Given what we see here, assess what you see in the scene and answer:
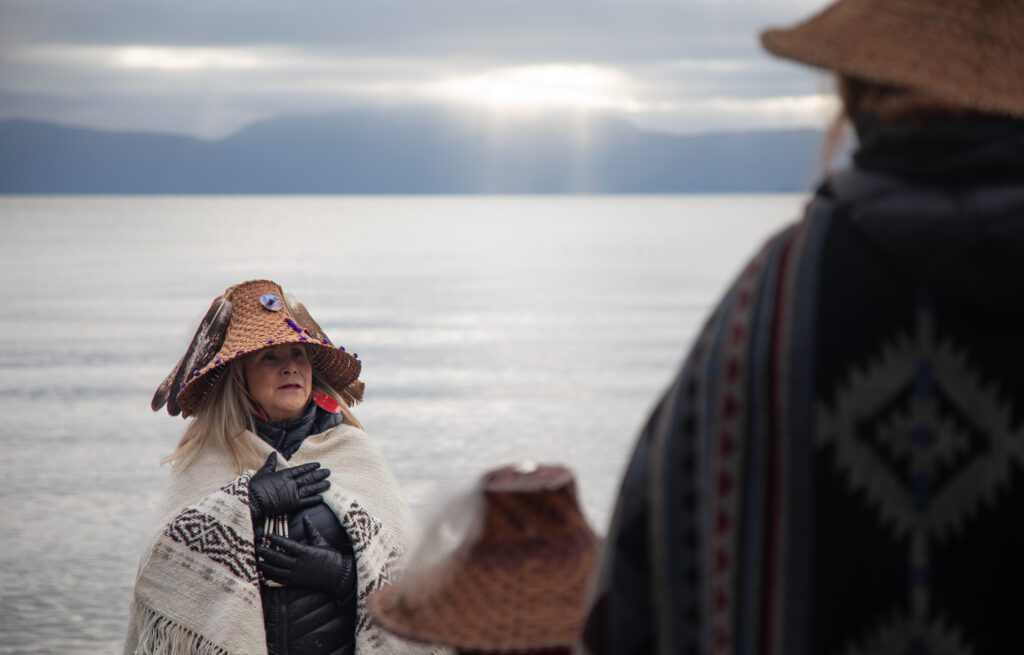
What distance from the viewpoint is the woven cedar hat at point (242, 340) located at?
4.80 metres

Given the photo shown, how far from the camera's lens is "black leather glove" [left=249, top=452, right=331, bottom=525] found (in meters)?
4.58

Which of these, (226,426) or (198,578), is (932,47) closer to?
(198,578)

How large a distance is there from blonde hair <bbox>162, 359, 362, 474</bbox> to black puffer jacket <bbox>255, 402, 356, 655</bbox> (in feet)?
0.93

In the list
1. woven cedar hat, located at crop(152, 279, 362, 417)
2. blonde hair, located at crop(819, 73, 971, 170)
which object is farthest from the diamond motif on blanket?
blonde hair, located at crop(819, 73, 971, 170)

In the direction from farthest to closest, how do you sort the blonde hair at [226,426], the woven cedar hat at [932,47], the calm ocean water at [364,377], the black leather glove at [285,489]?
the calm ocean water at [364,377], the blonde hair at [226,426], the black leather glove at [285,489], the woven cedar hat at [932,47]

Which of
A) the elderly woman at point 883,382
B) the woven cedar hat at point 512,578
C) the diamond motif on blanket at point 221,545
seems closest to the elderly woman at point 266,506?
the diamond motif on blanket at point 221,545

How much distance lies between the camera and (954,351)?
1.65 meters

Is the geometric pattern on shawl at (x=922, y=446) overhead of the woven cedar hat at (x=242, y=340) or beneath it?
overhead

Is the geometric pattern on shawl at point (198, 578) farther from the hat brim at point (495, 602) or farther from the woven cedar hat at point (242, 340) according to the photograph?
the hat brim at point (495, 602)

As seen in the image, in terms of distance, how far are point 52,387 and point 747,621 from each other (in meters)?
37.7

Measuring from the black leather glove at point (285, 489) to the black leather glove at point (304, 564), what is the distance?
85mm

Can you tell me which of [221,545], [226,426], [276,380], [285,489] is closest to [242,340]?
[276,380]

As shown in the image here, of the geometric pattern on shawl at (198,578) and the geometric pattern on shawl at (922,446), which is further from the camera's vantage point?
the geometric pattern on shawl at (198,578)

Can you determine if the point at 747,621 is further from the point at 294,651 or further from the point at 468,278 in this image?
the point at 468,278
